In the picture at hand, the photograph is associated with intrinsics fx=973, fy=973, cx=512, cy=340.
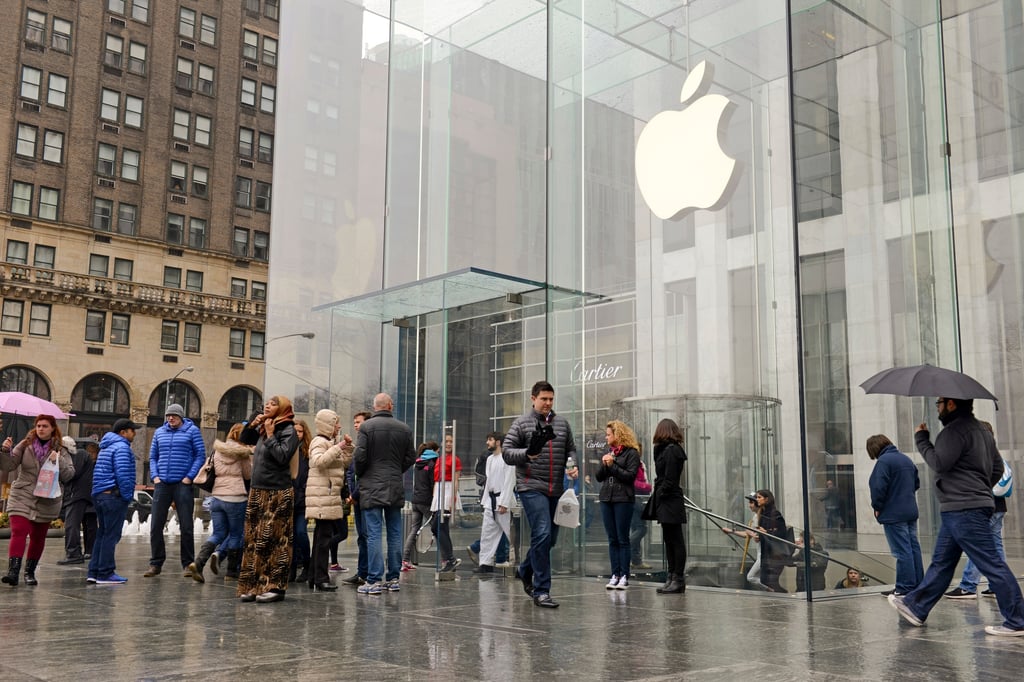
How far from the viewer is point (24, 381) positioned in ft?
165

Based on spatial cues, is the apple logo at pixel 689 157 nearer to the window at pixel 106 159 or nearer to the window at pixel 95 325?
the window at pixel 95 325

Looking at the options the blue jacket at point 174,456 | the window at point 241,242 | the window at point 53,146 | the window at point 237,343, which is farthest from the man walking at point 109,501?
the window at point 241,242

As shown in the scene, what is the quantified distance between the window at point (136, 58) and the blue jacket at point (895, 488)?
56781 millimetres

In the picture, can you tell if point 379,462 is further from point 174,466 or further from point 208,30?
point 208,30

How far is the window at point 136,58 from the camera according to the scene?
5734 cm

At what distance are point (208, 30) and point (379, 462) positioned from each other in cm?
5790

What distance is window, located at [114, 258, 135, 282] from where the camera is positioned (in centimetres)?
5522

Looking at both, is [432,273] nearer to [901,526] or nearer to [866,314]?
[866,314]

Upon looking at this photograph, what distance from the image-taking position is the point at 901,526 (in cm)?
985

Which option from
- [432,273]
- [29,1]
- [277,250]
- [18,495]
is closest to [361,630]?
[18,495]

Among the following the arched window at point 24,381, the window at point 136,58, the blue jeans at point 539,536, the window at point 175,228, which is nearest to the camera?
the blue jeans at point 539,536

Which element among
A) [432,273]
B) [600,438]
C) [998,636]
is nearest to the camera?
[998,636]

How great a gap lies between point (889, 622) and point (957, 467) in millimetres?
1526

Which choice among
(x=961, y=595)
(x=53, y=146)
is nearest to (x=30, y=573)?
(x=961, y=595)
